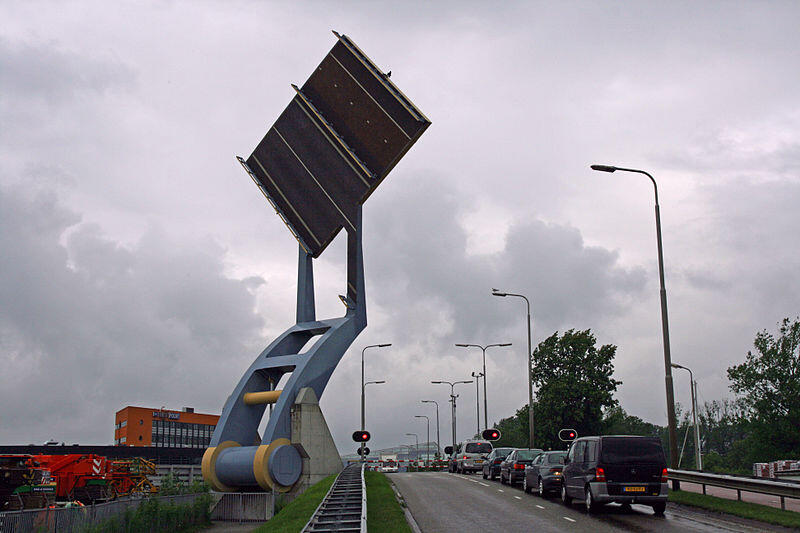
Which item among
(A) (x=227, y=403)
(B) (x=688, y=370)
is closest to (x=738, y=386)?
(B) (x=688, y=370)

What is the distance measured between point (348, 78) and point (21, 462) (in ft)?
77.7

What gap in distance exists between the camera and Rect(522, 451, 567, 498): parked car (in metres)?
26.2

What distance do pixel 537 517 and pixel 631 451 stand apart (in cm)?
305

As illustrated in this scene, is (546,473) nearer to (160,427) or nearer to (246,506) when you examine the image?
(246,506)

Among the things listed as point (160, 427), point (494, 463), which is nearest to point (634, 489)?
point (494, 463)

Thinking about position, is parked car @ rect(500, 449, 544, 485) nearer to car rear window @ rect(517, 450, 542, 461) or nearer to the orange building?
car rear window @ rect(517, 450, 542, 461)

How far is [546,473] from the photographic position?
26625 millimetres

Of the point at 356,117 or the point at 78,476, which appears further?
the point at 356,117

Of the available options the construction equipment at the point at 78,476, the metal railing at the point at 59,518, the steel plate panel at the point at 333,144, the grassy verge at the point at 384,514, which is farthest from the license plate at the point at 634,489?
the construction equipment at the point at 78,476

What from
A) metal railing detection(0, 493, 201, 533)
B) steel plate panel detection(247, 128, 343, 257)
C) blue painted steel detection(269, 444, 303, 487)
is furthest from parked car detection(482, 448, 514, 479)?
metal railing detection(0, 493, 201, 533)

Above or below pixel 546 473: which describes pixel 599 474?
above

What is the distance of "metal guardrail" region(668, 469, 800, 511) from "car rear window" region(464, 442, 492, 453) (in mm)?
24974

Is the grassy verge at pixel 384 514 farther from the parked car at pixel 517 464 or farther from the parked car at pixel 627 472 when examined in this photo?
the parked car at pixel 517 464

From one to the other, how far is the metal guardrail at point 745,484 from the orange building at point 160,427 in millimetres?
68579
